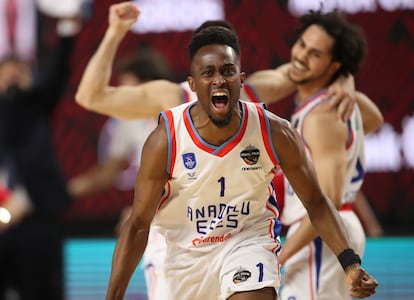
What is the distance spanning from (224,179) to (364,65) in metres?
5.07

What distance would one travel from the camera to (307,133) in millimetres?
5406

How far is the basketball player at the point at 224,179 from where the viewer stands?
4.51m

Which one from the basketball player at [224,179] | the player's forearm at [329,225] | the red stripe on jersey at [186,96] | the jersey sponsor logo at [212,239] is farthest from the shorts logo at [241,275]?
the red stripe on jersey at [186,96]

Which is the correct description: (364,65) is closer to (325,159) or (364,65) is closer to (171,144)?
(325,159)

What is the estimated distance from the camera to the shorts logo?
4574 mm

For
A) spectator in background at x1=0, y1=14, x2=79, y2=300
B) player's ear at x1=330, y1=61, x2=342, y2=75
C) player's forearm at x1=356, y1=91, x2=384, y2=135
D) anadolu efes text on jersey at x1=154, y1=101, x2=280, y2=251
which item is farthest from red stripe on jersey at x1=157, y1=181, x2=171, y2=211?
spectator in background at x1=0, y1=14, x2=79, y2=300

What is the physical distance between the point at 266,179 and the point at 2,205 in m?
2.28

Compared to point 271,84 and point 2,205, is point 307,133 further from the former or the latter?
point 2,205

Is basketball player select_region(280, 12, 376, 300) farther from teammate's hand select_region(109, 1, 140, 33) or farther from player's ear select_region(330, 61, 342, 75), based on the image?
teammate's hand select_region(109, 1, 140, 33)

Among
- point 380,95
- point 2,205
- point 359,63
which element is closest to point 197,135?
point 359,63

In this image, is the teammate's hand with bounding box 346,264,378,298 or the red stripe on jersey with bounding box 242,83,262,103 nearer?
the teammate's hand with bounding box 346,264,378,298

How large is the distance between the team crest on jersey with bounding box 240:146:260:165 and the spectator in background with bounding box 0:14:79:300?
216 centimetres

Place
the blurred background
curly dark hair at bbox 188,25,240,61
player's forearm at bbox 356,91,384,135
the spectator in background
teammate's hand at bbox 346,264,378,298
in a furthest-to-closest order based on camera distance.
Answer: the blurred background → the spectator in background → player's forearm at bbox 356,91,384,135 → curly dark hair at bbox 188,25,240,61 → teammate's hand at bbox 346,264,378,298

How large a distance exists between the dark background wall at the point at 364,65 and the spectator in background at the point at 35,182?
285 centimetres
